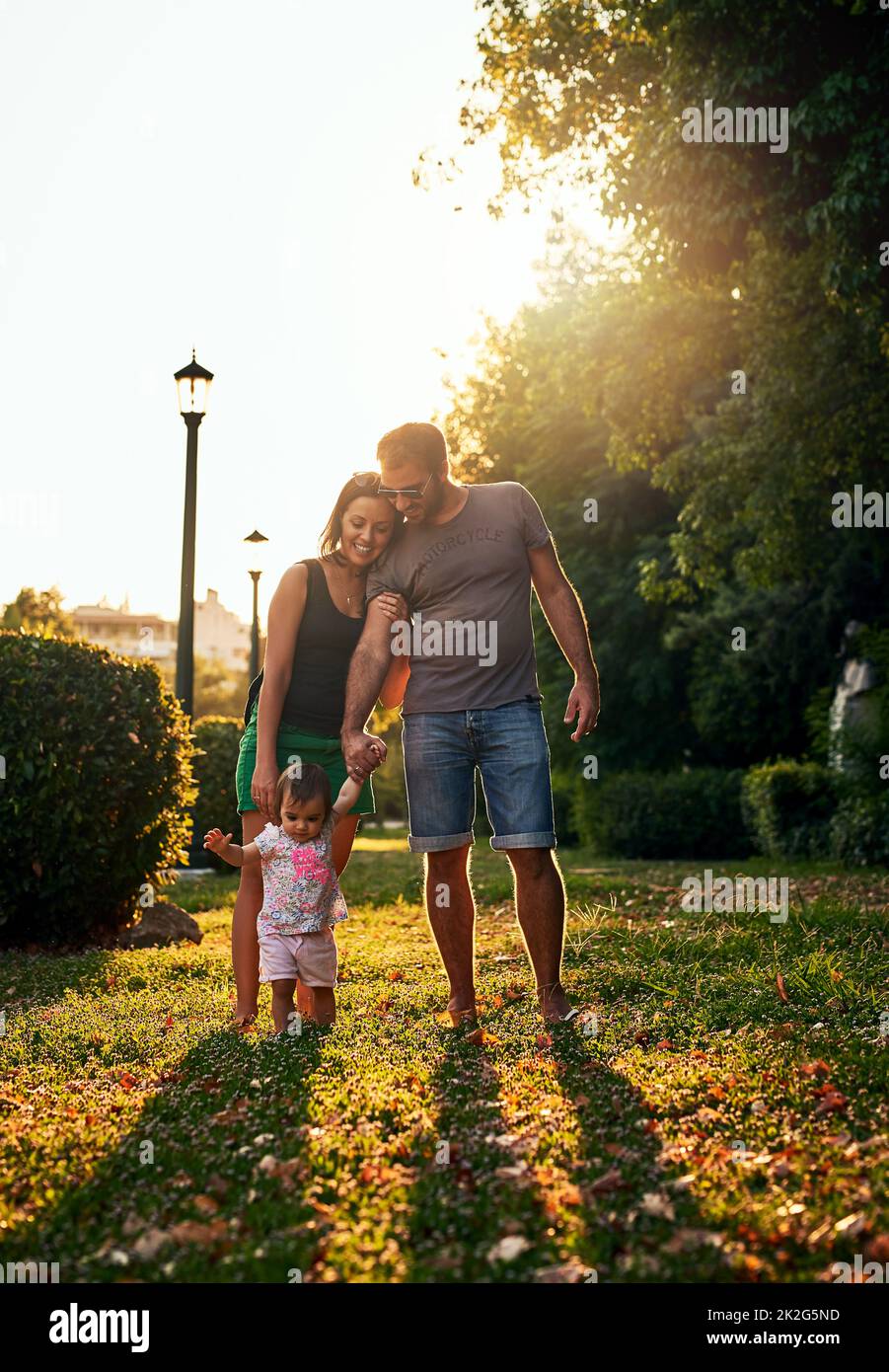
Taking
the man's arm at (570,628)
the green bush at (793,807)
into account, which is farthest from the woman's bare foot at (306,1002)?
the green bush at (793,807)

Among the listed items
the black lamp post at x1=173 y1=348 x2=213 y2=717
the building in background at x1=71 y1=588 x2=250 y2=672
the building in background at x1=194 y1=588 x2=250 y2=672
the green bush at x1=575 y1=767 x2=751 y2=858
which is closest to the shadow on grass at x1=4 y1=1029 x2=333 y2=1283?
Answer: the black lamp post at x1=173 y1=348 x2=213 y2=717

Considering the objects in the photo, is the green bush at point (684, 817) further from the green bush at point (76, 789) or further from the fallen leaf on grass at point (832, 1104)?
the fallen leaf on grass at point (832, 1104)

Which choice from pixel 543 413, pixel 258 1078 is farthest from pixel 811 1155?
pixel 543 413

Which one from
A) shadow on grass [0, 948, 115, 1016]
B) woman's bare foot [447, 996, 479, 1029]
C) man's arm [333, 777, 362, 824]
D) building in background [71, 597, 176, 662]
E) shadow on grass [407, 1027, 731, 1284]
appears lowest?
shadow on grass [0, 948, 115, 1016]

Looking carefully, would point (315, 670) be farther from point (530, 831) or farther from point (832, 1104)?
point (832, 1104)

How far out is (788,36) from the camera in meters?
10.6

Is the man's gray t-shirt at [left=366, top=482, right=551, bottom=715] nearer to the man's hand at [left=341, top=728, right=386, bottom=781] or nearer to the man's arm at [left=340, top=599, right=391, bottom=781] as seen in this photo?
the man's arm at [left=340, top=599, right=391, bottom=781]

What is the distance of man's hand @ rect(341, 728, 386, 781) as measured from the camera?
17.1 ft

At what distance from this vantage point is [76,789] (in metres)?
8.77

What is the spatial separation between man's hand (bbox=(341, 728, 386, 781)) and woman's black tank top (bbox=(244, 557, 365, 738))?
31 centimetres

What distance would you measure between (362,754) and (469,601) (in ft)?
2.56

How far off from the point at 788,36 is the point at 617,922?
24.0 ft

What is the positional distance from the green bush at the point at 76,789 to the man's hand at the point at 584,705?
14.7 feet
